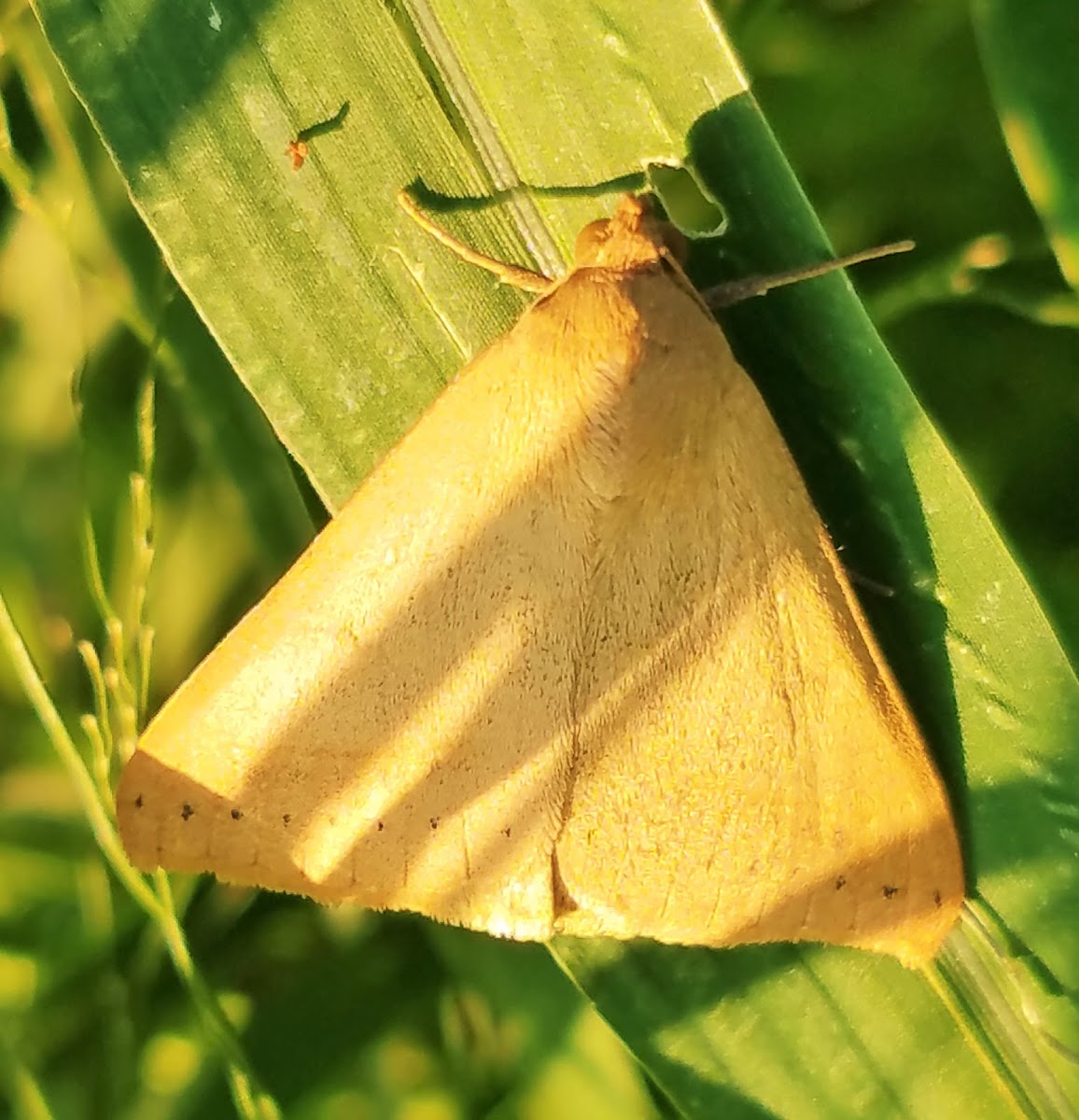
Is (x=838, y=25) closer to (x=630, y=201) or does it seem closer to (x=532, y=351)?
(x=630, y=201)

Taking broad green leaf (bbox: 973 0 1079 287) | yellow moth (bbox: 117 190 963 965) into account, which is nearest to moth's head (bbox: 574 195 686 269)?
yellow moth (bbox: 117 190 963 965)

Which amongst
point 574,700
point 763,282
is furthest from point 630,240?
point 574,700

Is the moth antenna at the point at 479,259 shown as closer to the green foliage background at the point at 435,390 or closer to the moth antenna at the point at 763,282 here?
the green foliage background at the point at 435,390

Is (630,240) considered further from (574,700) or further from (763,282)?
(574,700)

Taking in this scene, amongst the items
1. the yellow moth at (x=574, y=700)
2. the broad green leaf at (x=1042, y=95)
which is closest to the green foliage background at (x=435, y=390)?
the broad green leaf at (x=1042, y=95)

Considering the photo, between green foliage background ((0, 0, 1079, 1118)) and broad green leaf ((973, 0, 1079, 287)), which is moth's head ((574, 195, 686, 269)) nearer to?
green foliage background ((0, 0, 1079, 1118))
